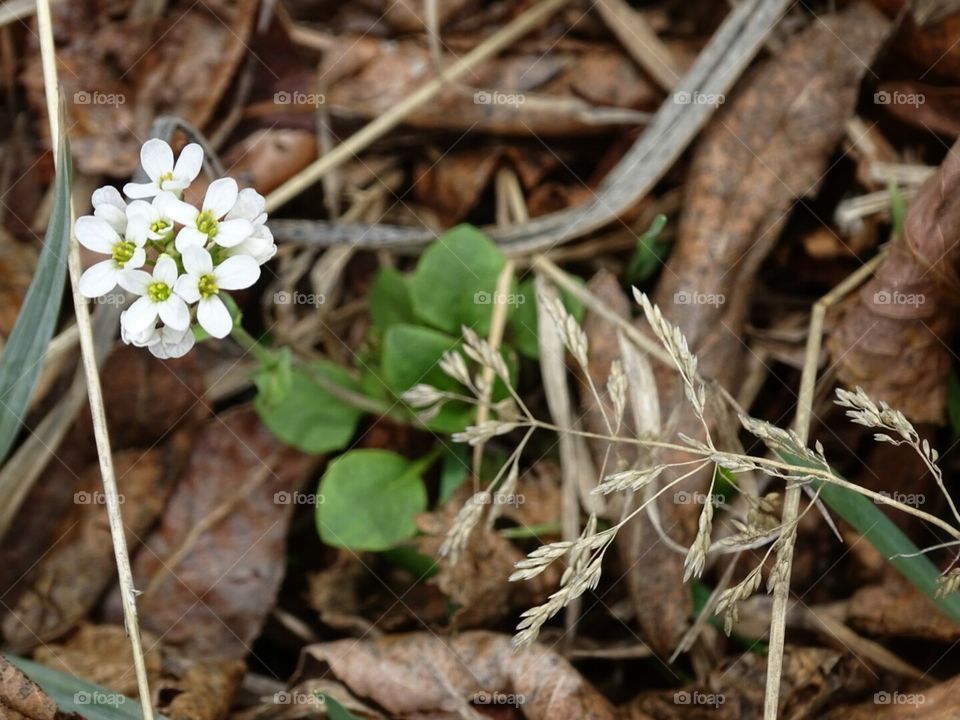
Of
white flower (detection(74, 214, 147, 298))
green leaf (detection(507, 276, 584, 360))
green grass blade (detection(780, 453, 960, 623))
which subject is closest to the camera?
white flower (detection(74, 214, 147, 298))

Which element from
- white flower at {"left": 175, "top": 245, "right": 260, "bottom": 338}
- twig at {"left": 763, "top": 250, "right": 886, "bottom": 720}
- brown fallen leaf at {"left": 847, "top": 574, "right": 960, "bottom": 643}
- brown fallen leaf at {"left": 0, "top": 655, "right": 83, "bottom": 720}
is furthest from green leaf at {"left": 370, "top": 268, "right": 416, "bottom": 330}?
brown fallen leaf at {"left": 847, "top": 574, "right": 960, "bottom": 643}

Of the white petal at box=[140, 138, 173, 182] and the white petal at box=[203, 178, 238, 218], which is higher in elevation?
the white petal at box=[140, 138, 173, 182]

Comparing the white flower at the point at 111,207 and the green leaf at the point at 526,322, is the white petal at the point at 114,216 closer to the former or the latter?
the white flower at the point at 111,207

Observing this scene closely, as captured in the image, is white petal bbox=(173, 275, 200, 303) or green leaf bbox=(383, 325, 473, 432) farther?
green leaf bbox=(383, 325, 473, 432)

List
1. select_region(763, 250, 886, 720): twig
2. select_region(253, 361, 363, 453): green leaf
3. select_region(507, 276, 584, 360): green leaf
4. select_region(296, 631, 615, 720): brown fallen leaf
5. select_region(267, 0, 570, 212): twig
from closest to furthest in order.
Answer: select_region(763, 250, 886, 720): twig
select_region(296, 631, 615, 720): brown fallen leaf
select_region(253, 361, 363, 453): green leaf
select_region(507, 276, 584, 360): green leaf
select_region(267, 0, 570, 212): twig

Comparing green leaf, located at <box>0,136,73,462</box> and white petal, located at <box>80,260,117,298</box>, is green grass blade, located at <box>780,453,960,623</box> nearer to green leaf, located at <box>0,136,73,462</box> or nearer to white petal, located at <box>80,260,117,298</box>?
white petal, located at <box>80,260,117,298</box>

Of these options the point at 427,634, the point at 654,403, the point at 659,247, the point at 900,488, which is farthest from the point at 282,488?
the point at 900,488

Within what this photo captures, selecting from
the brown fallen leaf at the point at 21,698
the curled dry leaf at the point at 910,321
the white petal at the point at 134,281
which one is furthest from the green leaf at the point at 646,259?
the brown fallen leaf at the point at 21,698
